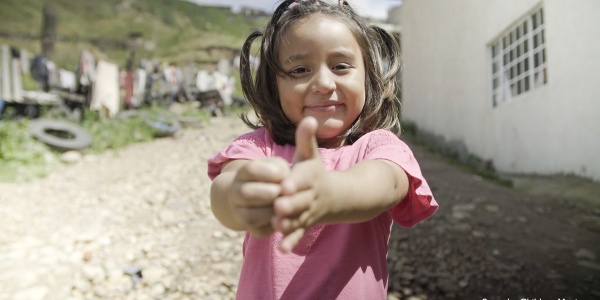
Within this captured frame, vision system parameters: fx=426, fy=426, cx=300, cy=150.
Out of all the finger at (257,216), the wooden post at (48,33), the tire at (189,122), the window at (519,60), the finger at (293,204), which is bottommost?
the finger at (257,216)

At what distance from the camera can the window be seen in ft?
19.1

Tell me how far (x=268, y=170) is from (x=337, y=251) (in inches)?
20.4

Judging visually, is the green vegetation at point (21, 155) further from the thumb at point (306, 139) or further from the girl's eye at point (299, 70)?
the thumb at point (306, 139)

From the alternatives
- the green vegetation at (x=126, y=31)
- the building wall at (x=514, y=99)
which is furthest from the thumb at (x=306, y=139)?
the green vegetation at (x=126, y=31)

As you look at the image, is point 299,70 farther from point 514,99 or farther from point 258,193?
point 514,99

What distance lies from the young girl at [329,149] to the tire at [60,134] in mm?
6133

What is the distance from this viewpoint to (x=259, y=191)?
0.72 m

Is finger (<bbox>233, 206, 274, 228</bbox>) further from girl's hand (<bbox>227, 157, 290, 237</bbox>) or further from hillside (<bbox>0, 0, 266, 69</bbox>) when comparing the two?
hillside (<bbox>0, 0, 266, 69</bbox>)

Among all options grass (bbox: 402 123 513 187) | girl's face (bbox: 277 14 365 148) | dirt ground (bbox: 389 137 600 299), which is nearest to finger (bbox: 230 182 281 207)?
girl's face (bbox: 277 14 365 148)

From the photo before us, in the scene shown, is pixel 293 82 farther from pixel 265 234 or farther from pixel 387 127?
pixel 265 234

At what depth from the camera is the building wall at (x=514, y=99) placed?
4.67 meters


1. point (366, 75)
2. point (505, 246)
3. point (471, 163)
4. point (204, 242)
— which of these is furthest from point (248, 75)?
point (471, 163)

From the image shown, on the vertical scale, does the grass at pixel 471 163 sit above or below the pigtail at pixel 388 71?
below

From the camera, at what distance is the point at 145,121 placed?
28.2 ft
